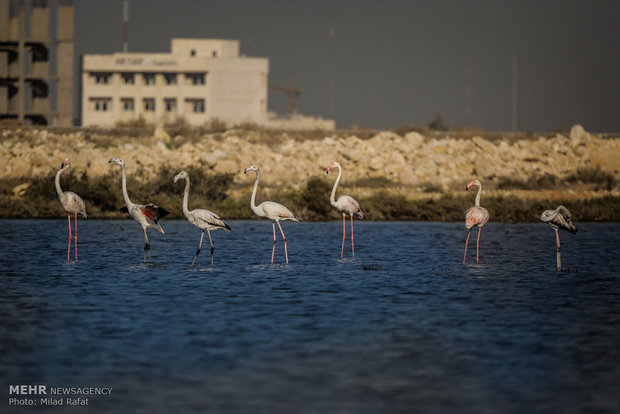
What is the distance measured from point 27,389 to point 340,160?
4077cm

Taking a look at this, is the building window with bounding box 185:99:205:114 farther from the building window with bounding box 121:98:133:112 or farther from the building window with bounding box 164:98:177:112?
the building window with bounding box 121:98:133:112

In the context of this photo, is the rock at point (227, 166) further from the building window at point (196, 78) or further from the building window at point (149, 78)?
the building window at point (149, 78)

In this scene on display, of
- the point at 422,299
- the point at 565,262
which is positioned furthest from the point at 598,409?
the point at 565,262

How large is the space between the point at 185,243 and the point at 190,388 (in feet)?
52.0

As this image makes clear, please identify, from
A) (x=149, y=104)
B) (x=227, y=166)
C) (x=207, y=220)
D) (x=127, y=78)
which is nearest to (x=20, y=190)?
(x=227, y=166)

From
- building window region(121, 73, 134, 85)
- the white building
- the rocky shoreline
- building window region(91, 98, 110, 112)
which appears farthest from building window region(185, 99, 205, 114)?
the rocky shoreline

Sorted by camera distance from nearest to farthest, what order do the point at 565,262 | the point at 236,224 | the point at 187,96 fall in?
the point at 565,262 → the point at 236,224 → the point at 187,96

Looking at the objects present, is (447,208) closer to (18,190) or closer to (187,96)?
(18,190)

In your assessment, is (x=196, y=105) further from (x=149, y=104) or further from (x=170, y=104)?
(x=149, y=104)

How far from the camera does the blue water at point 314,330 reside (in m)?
9.38

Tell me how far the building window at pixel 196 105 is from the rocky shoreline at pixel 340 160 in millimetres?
45954

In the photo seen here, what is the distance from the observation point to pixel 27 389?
30.8 feet

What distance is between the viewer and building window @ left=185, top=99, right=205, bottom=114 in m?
108

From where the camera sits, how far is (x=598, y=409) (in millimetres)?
8922
